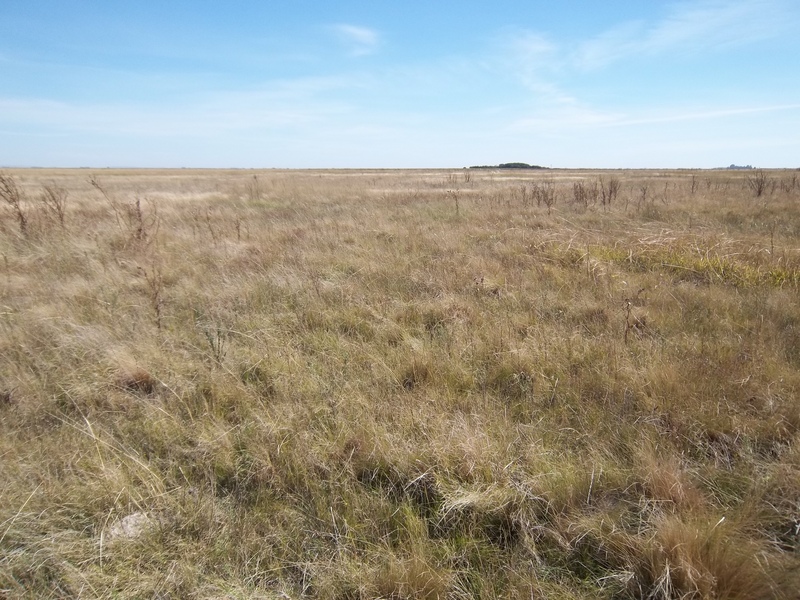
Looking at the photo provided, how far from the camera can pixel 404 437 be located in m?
2.11

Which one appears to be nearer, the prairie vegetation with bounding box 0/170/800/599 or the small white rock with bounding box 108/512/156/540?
the prairie vegetation with bounding box 0/170/800/599

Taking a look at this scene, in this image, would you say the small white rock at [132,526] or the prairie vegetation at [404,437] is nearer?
the prairie vegetation at [404,437]

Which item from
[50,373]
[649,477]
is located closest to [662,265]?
[649,477]

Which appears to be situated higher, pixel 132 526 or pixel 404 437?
pixel 404 437

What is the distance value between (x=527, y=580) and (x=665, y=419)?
1.34 m

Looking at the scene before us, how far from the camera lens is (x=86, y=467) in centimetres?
194

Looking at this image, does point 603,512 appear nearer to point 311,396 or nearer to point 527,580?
point 527,580

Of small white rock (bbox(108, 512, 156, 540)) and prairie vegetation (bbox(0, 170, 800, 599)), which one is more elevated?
prairie vegetation (bbox(0, 170, 800, 599))

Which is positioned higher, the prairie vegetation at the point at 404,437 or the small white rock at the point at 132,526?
the prairie vegetation at the point at 404,437

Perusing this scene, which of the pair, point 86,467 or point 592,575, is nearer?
point 592,575

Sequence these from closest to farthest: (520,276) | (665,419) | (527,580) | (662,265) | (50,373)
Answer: (527,580) < (665,419) < (50,373) < (520,276) < (662,265)

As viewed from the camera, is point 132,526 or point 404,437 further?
point 404,437

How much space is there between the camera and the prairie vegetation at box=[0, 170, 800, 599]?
1.44 metres

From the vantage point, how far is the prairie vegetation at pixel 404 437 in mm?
1442
